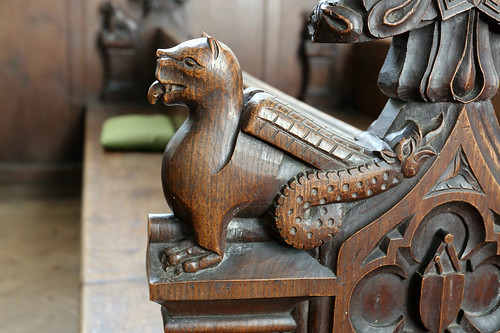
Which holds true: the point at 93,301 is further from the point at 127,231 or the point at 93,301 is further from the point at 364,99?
the point at 364,99

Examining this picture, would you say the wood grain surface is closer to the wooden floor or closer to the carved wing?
the wooden floor

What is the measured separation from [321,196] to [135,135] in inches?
89.0

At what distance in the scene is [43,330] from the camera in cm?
238

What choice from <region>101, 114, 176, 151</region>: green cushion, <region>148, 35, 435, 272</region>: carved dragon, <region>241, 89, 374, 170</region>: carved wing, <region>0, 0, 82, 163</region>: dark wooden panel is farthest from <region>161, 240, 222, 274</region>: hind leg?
<region>0, 0, 82, 163</region>: dark wooden panel

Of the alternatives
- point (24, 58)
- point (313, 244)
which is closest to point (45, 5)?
point (24, 58)

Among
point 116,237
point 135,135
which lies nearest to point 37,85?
point 135,135

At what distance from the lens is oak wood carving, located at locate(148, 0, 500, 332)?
0.77 meters

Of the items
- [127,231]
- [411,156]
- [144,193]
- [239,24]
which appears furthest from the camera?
[239,24]

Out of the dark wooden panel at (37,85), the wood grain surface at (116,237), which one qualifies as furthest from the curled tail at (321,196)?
the dark wooden panel at (37,85)

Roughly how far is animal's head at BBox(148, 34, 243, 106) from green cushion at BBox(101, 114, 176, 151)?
2.15 meters

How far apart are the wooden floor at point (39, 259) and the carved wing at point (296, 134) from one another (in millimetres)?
1878

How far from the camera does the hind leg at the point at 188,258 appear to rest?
0.76 m

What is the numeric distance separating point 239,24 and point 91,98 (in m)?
1.07

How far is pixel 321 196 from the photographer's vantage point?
78 centimetres
